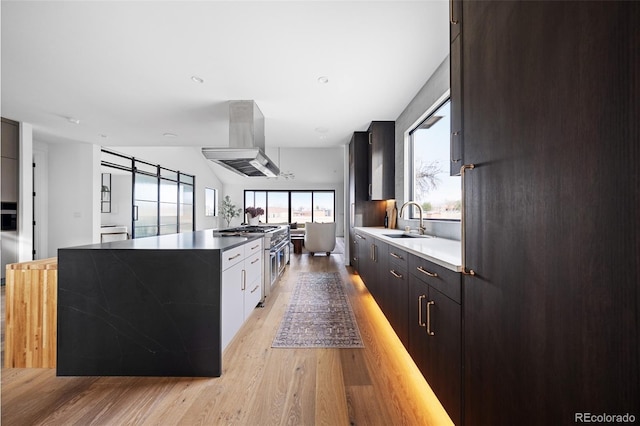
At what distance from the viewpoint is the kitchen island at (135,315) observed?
169 cm

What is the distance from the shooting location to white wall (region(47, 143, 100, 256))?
16.9 feet

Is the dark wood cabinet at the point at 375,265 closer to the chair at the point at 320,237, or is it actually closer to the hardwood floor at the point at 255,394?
the hardwood floor at the point at 255,394

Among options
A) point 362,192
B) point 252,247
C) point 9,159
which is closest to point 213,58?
point 252,247

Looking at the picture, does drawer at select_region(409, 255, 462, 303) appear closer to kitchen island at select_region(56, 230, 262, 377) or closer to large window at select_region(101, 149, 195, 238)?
kitchen island at select_region(56, 230, 262, 377)

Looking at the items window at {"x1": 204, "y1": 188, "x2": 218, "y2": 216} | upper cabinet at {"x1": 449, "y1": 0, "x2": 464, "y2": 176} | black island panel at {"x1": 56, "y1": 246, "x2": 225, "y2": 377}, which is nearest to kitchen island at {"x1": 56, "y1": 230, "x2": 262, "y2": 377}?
black island panel at {"x1": 56, "y1": 246, "x2": 225, "y2": 377}

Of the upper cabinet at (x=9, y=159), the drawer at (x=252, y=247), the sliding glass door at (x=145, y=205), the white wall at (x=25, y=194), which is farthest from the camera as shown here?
the sliding glass door at (x=145, y=205)

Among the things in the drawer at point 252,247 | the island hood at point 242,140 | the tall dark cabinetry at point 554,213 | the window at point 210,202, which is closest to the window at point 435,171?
the tall dark cabinetry at point 554,213

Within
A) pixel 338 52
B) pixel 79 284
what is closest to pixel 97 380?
pixel 79 284

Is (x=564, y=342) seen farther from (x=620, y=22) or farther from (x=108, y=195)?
(x=108, y=195)

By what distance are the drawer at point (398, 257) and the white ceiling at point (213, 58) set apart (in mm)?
1667

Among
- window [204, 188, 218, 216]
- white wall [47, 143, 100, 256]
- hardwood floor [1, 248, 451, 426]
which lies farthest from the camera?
window [204, 188, 218, 216]

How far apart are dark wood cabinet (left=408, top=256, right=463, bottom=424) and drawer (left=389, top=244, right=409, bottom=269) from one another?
0.43 feet

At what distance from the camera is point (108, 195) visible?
6.08 metres

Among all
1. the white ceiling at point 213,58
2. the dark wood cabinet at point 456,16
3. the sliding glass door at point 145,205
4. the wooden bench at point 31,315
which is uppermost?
the white ceiling at point 213,58
